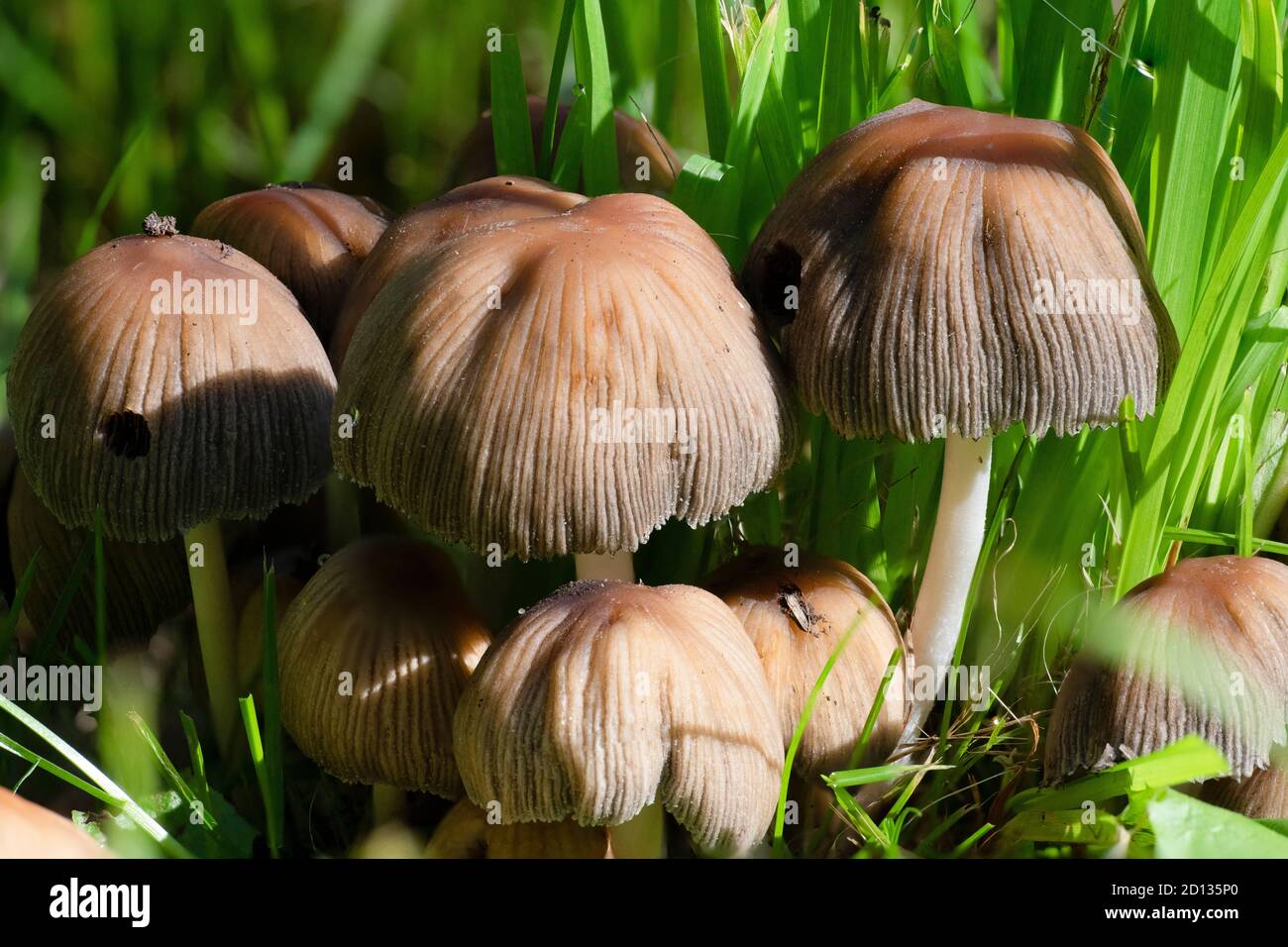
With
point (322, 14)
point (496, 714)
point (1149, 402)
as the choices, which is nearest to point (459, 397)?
point (496, 714)

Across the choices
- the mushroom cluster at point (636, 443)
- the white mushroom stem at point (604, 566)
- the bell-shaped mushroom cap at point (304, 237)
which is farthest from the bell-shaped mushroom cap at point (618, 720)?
the bell-shaped mushroom cap at point (304, 237)

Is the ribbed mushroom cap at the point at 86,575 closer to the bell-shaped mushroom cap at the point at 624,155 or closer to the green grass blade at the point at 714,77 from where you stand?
the bell-shaped mushroom cap at the point at 624,155

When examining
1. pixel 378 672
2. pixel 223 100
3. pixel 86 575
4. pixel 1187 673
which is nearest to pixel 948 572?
pixel 1187 673

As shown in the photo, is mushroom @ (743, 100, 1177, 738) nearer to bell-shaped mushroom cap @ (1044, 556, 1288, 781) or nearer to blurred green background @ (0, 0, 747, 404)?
bell-shaped mushroom cap @ (1044, 556, 1288, 781)

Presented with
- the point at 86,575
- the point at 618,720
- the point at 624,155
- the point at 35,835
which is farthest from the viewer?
the point at 624,155

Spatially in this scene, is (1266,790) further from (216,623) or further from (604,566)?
(216,623)

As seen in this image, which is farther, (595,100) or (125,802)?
(595,100)
